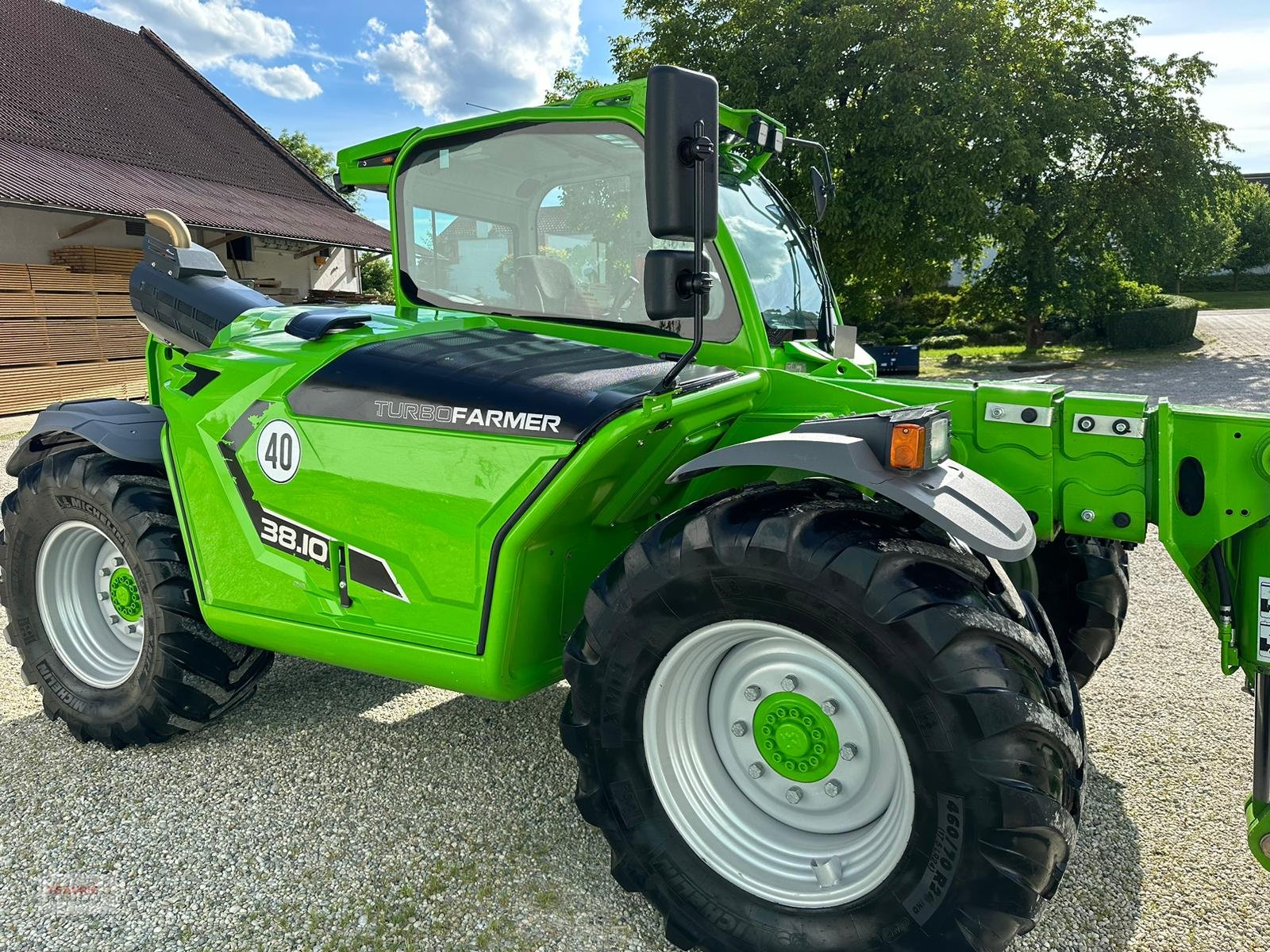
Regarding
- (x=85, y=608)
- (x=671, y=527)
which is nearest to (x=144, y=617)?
(x=85, y=608)

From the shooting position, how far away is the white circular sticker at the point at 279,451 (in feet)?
9.50

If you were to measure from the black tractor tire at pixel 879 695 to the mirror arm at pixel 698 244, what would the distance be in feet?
1.38

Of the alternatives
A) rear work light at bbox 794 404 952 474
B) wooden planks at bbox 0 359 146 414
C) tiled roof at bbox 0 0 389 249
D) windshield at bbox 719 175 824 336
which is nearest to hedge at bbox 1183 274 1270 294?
tiled roof at bbox 0 0 389 249

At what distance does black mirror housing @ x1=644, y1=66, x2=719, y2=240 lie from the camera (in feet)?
6.56

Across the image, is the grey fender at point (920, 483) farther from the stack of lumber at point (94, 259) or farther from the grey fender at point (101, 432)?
the stack of lumber at point (94, 259)

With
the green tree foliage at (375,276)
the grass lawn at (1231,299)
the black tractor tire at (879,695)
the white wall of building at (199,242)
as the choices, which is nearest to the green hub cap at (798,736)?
the black tractor tire at (879,695)

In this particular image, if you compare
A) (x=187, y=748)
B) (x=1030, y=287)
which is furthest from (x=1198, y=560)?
(x=1030, y=287)

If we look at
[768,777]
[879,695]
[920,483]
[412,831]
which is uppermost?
[920,483]

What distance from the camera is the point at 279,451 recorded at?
2928 mm

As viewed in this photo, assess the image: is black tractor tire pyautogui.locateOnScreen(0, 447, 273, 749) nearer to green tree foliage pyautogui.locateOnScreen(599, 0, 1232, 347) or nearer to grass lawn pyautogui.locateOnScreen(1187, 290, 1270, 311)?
green tree foliage pyautogui.locateOnScreen(599, 0, 1232, 347)

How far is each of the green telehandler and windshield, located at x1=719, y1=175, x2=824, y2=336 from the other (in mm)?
19

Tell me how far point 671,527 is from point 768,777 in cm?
78

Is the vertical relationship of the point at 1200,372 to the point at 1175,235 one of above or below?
below

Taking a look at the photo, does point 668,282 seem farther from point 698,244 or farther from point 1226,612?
point 1226,612
